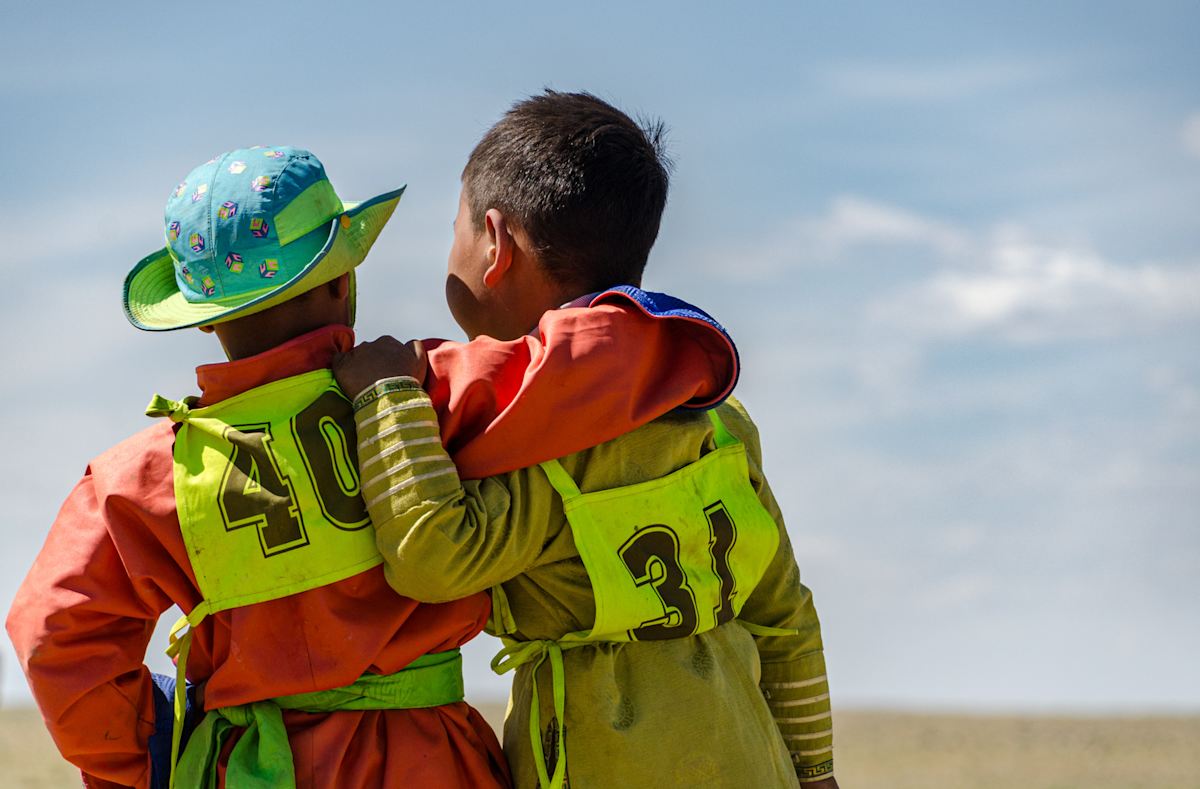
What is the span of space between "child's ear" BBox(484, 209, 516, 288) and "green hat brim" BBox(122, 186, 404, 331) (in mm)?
215

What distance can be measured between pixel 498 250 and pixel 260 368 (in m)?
0.58

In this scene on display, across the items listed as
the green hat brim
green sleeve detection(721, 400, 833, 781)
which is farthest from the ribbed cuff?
green sleeve detection(721, 400, 833, 781)

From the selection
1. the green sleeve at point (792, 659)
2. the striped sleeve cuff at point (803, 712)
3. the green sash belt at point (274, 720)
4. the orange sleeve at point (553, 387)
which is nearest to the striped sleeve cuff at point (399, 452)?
the orange sleeve at point (553, 387)

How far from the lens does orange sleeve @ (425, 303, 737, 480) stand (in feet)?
8.95

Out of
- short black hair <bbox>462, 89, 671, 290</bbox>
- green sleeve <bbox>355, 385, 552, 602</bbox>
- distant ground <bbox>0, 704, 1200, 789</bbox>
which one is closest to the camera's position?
green sleeve <bbox>355, 385, 552, 602</bbox>

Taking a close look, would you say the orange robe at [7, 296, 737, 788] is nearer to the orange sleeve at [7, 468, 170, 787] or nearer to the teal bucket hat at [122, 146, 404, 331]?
the orange sleeve at [7, 468, 170, 787]

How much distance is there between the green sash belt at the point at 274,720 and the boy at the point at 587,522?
184 mm

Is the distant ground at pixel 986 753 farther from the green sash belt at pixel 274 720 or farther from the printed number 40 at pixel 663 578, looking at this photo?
the printed number 40 at pixel 663 578

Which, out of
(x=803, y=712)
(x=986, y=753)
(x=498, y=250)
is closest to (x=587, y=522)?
→ (x=498, y=250)

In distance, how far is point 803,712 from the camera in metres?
3.33

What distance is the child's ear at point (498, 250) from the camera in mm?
3039

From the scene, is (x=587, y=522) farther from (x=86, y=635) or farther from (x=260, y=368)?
(x=86, y=635)

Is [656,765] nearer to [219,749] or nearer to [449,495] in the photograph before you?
[449,495]

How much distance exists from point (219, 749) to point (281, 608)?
321 mm
